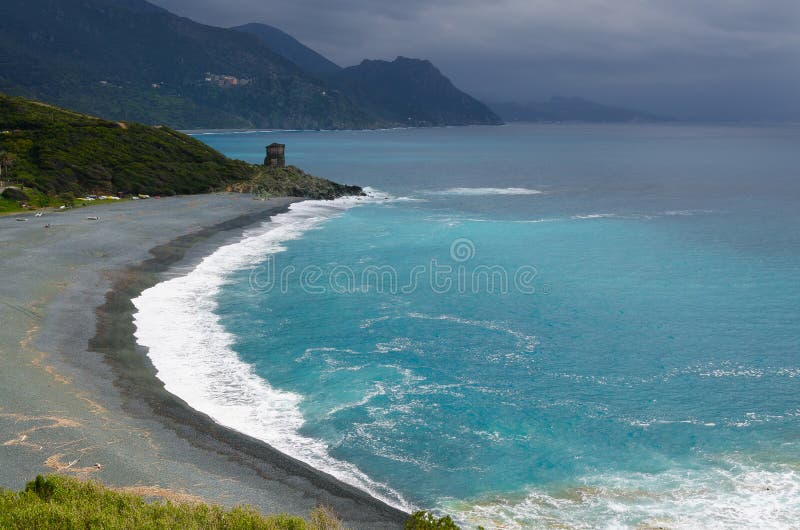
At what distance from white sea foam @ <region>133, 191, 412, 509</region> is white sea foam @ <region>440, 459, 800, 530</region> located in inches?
130

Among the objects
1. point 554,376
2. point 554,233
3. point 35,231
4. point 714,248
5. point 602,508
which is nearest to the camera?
point 602,508

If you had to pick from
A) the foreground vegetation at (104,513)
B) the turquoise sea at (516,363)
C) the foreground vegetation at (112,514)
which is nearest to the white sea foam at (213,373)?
the turquoise sea at (516,363)

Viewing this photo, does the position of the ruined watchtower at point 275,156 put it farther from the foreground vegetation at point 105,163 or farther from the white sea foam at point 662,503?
the white sea foam at point 662,503

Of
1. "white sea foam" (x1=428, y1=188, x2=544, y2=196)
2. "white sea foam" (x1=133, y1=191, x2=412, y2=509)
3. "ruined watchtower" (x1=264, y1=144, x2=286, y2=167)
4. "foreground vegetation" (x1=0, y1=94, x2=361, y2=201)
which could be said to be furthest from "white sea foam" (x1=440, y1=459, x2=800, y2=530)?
"ruined watchtower" (x1=264, y1=144, x2=286, y2=167)

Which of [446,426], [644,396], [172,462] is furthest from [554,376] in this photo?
[172,462]

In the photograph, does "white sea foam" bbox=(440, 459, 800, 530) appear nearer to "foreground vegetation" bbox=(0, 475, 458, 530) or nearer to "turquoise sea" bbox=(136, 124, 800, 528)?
"turquoise sea" bbox=(136, 124, 800, 528)

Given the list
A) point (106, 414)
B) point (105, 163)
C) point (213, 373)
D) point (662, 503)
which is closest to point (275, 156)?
point (105, 163)

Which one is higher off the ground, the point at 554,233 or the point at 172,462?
the point at 554,233

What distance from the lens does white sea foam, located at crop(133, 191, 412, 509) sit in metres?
25.1

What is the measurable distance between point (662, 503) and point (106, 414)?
21.0 meters

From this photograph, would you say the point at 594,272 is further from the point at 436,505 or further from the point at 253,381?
the point at 436,505

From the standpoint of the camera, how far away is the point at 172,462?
22.5 meters

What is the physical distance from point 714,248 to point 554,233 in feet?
54.6

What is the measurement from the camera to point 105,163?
94.1 m
